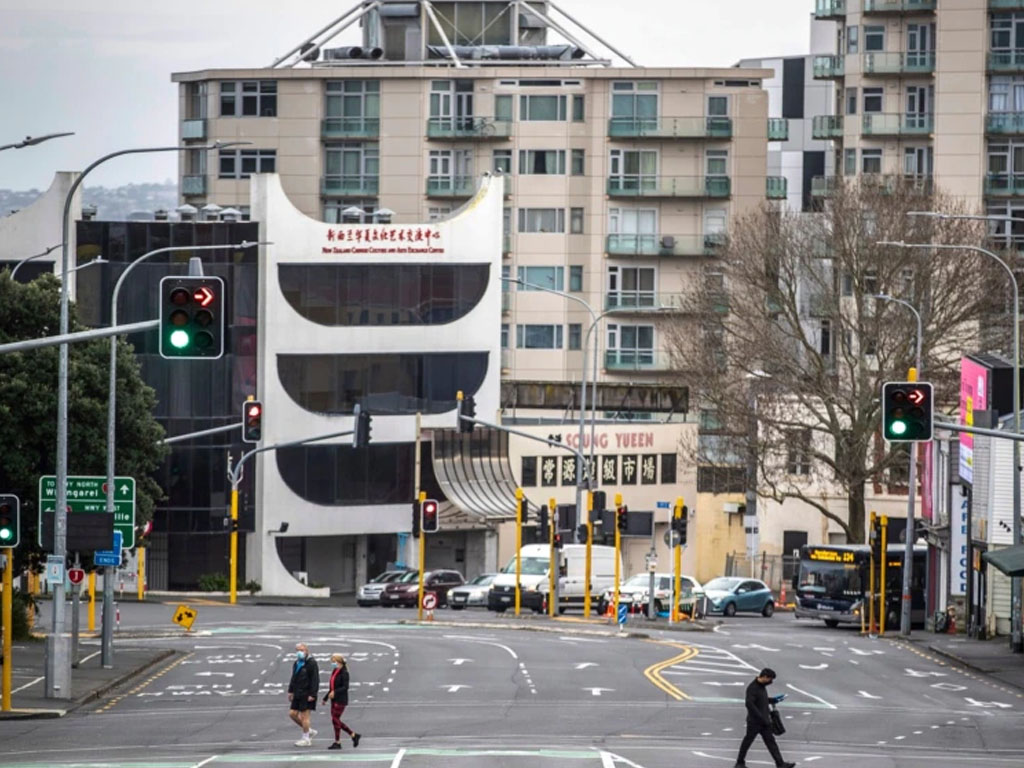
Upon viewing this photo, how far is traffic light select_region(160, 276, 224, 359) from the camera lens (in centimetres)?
2455

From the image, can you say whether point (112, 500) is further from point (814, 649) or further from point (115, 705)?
point (814, 649)

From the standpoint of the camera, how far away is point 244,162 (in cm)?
10656

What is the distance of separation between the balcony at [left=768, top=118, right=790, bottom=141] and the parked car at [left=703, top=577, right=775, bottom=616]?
39.4m

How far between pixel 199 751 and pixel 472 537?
2332 inches

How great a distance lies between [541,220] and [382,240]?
66.0 feet

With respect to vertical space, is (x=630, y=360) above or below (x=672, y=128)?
below

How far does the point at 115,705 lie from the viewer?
38.5 metres

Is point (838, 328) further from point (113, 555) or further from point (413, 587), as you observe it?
point (113, 555)

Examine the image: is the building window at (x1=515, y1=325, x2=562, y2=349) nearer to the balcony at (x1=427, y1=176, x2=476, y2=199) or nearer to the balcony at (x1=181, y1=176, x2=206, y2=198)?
the balcony at (x1=427, y1=176, x2=476, y2=199)

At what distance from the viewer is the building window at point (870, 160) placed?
102 metres

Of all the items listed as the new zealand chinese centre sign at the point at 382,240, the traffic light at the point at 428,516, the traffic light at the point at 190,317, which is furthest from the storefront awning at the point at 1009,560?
the new zealand chinese centre sign at the point at 382,240

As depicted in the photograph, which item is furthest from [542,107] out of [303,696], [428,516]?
[303,696]

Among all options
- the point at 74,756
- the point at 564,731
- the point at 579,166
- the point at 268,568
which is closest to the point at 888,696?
the point at 564,731

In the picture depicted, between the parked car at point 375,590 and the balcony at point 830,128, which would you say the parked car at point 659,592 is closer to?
the parked car at point 375,590
